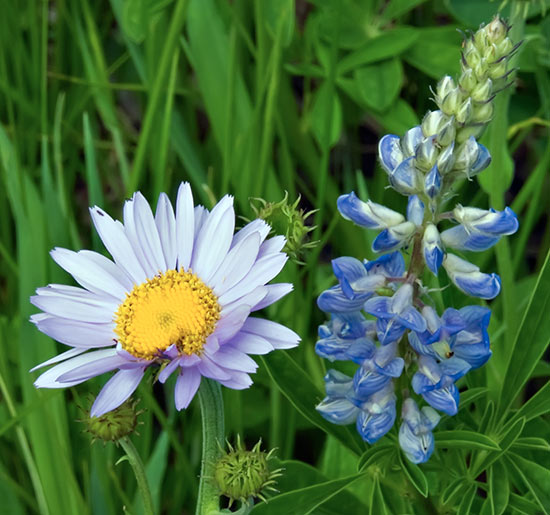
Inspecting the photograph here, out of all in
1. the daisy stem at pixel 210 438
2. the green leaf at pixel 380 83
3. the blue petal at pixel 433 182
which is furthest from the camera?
the green leaf at pixel 380 83

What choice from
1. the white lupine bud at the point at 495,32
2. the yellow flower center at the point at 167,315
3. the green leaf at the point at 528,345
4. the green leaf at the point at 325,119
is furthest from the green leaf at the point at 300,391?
the green leaf at the point at 325,119

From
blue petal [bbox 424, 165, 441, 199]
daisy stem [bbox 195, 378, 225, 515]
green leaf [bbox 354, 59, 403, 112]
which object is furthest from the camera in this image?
green leaf [bbox 354, 59, 403, 112]

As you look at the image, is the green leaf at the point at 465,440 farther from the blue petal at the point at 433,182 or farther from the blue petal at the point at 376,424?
the blue petal at the point at 433,182

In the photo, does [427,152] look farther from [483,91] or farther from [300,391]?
[300,391]

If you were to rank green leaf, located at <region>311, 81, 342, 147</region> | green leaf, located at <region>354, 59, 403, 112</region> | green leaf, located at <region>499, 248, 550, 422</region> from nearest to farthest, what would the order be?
green leaf, located at <region>499, 248, 550, 422</region>
green leaf, located at <region>311, 81, 342, 147</region>
green leaf, located at <region>354, 59, 403, 112</region>

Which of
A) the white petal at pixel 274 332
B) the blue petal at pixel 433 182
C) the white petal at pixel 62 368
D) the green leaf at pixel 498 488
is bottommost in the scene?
the green leaf at pixel 498 488

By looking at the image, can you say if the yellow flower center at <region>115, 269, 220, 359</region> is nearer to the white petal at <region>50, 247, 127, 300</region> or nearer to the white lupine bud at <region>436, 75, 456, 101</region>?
the white petal at <region>50, 247, 127, 300</region>

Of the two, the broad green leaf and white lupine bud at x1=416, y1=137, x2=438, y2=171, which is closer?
white lupine bud at x1=416, y1=137, x2=438, y2=171

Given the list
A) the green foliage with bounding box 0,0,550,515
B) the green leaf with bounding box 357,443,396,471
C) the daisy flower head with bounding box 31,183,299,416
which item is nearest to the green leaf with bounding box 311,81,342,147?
the green foliage with bounding box 0,0,550,515
